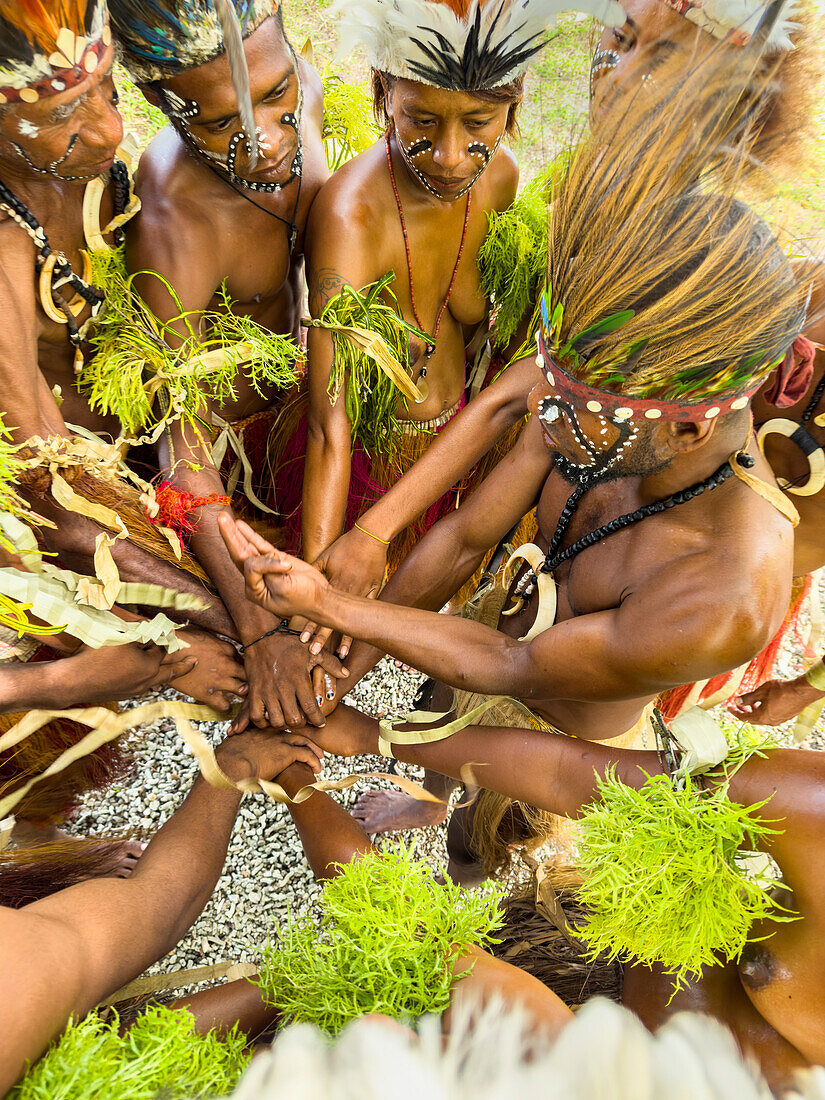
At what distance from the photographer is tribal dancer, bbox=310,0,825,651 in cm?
131

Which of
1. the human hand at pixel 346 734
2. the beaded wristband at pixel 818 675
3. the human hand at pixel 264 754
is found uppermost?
the beaded wristband at pixel 818 675

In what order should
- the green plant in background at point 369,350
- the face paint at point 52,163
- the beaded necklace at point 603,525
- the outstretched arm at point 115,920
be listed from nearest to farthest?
the outstretched arm at point 115,920 < the beaded necklace at point 603,525 < the face paint at point 52,163 < the green plant in background at point 369,350

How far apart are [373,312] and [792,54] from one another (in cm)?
128

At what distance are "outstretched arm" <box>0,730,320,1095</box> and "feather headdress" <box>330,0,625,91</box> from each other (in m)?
1.86

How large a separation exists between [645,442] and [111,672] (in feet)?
4.52

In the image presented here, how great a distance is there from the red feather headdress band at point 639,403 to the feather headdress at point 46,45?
120 cm

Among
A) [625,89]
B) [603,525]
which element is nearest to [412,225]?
[625,89]

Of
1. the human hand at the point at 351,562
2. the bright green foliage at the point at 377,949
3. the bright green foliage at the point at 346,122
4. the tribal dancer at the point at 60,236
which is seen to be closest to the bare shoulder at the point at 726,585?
the bright green foliage at the point at 377,949

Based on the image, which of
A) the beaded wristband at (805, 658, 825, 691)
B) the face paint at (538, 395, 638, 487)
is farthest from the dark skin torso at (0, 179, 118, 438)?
the beaded wristband at (805, 658, 825, 691)

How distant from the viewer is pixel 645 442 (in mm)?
1453

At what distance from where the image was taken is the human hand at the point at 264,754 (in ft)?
6.82

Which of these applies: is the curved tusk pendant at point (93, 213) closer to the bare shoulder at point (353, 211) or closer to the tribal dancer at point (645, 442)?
the bare shoulder at point (353, 211)

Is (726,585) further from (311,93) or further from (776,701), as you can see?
(311,93)

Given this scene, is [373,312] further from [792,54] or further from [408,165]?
[792,54]
